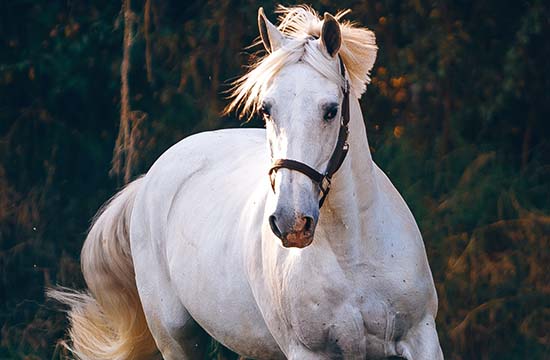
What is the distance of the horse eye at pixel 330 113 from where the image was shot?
4.06m

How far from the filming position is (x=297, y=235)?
152 inches

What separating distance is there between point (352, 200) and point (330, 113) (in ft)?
1.47

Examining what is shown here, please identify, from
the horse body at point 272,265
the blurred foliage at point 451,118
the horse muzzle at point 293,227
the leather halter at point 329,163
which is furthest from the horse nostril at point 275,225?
the blurred foliage at point 451,118

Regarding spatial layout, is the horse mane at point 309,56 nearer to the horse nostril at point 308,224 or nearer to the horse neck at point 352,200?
the horse neck at point 352,200

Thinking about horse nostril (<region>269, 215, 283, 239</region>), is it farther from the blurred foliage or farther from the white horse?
the blurred foliage

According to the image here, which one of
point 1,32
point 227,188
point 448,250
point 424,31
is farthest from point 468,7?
point 1,32

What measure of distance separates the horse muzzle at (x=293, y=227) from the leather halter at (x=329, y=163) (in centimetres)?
16

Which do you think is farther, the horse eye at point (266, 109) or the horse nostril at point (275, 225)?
the horse eye at point (266, 109)

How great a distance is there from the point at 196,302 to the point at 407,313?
135cm

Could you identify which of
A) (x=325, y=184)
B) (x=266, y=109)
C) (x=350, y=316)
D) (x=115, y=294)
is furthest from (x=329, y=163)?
(x=115, y=294)

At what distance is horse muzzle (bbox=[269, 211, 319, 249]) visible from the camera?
3834 millimetres

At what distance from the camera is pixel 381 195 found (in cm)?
456

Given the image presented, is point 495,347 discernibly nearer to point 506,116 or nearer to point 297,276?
point 506,116

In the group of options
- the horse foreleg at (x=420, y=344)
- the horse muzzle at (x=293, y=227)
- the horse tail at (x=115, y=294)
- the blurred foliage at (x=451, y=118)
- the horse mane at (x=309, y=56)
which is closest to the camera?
the horse muzzle at (x=293, y=227)
